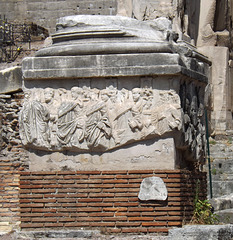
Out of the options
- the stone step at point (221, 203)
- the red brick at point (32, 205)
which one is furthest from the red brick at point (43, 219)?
the stone step at point (221, 203)

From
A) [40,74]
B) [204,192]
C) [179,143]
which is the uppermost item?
[40,74]

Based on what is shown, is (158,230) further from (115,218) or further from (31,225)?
(31,225)

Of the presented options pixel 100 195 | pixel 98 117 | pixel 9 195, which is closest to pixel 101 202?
pixel 100 195

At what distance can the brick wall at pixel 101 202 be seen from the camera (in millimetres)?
11625

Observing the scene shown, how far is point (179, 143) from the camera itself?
11930 millimetres

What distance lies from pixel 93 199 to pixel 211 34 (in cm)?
1428

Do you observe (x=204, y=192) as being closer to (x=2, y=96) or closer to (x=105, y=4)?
(x=2, y=96)

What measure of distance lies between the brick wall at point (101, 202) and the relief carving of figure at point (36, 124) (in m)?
0.47

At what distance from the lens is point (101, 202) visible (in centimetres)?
1177

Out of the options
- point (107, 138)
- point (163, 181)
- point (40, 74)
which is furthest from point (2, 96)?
point (163, 181)

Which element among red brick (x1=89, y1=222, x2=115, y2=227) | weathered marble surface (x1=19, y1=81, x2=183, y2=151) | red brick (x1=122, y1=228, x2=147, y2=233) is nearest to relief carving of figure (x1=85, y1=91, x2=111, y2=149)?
weathered marble surface (x1=19, y1=81, x2=183, y2=151)

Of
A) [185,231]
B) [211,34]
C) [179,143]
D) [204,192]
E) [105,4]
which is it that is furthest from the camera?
[105,4]

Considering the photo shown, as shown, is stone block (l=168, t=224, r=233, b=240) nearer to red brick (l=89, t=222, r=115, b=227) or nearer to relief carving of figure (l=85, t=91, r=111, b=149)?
red brick (l=89, t=222, r=115, b=227)

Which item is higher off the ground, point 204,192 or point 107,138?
point 107,138
